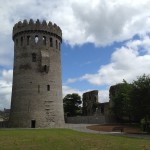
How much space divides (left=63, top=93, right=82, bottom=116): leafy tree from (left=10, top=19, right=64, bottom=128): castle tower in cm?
3360

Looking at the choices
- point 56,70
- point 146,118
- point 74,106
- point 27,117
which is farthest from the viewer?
point 74,106

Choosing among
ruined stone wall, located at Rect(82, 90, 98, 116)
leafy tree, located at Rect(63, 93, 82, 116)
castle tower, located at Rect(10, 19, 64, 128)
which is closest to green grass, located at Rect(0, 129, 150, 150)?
castle tower, located at Rect(10, 19, 64, 128)

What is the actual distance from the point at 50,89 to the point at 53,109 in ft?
11.0

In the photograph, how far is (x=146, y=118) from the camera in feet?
110

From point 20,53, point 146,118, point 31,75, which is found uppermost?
point 20,53

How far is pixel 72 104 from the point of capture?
277ft

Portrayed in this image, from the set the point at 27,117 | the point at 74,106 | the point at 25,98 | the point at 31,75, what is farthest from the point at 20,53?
the point at 74,106

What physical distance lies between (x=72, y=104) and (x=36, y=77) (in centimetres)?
3798

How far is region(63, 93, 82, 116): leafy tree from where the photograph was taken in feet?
274

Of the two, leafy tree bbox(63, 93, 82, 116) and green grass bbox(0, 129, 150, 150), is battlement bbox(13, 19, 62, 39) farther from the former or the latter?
leafy tree bbox(63, 93, 82, 116)

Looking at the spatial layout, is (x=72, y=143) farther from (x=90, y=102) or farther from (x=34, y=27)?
Answer: (x=90, y=102)

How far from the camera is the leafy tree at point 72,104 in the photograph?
83.5 meters

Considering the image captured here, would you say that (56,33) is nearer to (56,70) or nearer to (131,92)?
(56,70)

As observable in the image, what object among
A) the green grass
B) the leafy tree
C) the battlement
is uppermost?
the battlement
